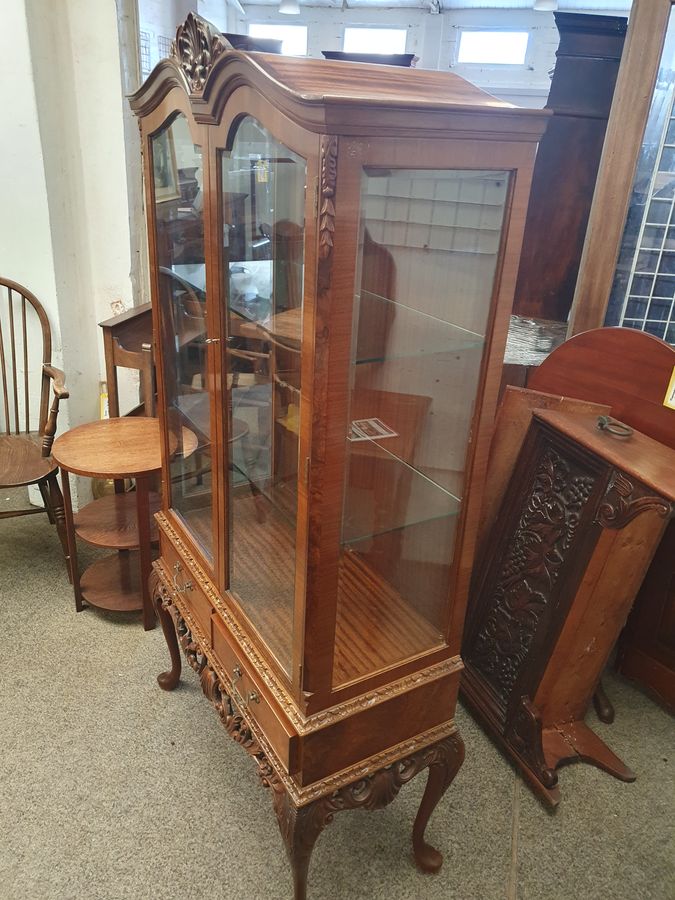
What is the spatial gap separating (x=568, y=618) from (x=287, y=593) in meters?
0.80

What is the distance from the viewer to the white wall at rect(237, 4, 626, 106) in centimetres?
387

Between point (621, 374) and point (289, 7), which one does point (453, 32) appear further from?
point (621, 374)

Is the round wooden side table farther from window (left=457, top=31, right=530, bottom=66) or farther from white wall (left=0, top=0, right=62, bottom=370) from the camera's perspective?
window (left=457, top=31, right=530, bottom=66)

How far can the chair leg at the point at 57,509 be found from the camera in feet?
7.66

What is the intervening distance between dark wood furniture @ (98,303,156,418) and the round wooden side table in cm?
14

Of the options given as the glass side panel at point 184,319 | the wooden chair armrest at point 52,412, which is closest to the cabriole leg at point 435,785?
the glass side panel at point 184,319

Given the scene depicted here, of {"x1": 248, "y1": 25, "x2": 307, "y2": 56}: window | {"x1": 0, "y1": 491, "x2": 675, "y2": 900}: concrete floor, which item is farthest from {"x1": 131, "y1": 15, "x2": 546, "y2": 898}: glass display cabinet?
{"x1": 248, "y1": 25, "x2": 307, "y2": 56}: window

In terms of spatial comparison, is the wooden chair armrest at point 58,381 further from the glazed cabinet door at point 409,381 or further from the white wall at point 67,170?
the glazed cabinet door at point 409,381

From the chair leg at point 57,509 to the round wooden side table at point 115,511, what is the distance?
0.18 feet

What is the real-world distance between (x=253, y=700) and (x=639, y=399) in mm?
1211

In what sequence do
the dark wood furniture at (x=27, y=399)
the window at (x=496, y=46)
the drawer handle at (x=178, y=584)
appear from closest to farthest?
the drawer handle at (x=178, y=584), the dark wood furniture at (x=27, y=399), the window at (x=496, y=46)

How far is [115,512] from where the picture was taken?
2.45m

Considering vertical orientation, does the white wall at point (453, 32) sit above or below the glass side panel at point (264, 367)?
above

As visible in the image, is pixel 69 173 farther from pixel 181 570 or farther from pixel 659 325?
pixel 659 325
